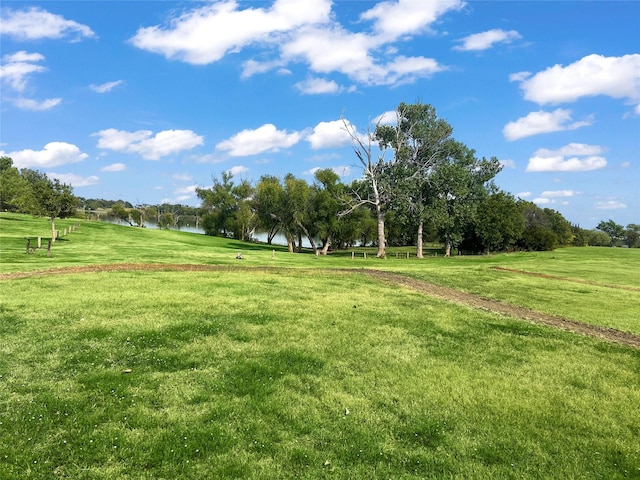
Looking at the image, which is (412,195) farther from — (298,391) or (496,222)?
(298,391)

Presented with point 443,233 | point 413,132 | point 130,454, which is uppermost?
point 413,132

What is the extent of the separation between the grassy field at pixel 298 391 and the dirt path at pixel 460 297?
127 cm

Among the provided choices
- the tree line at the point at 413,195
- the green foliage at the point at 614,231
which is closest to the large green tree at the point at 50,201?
the tree line at the point at 413,195

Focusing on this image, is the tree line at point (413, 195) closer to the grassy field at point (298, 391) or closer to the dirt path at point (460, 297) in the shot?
the dirt path at point (460, 297)

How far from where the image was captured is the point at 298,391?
8453 millimetres

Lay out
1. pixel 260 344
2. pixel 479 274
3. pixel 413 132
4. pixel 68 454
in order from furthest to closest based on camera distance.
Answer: pixel 413 132, pixel 479 274, pixel 260 344, pixel 68 454

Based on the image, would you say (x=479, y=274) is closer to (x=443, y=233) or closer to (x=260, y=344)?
(x=260, y=344)

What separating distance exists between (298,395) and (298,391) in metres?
0.18

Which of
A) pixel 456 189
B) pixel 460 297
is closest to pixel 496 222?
pixel 456 189

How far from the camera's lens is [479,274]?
2919cm

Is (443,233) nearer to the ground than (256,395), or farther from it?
farther from it

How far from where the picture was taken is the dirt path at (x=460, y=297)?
44.6 ft

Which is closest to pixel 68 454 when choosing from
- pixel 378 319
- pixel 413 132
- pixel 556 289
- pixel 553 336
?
pixel 378 319

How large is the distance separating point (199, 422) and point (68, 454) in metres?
2.02
